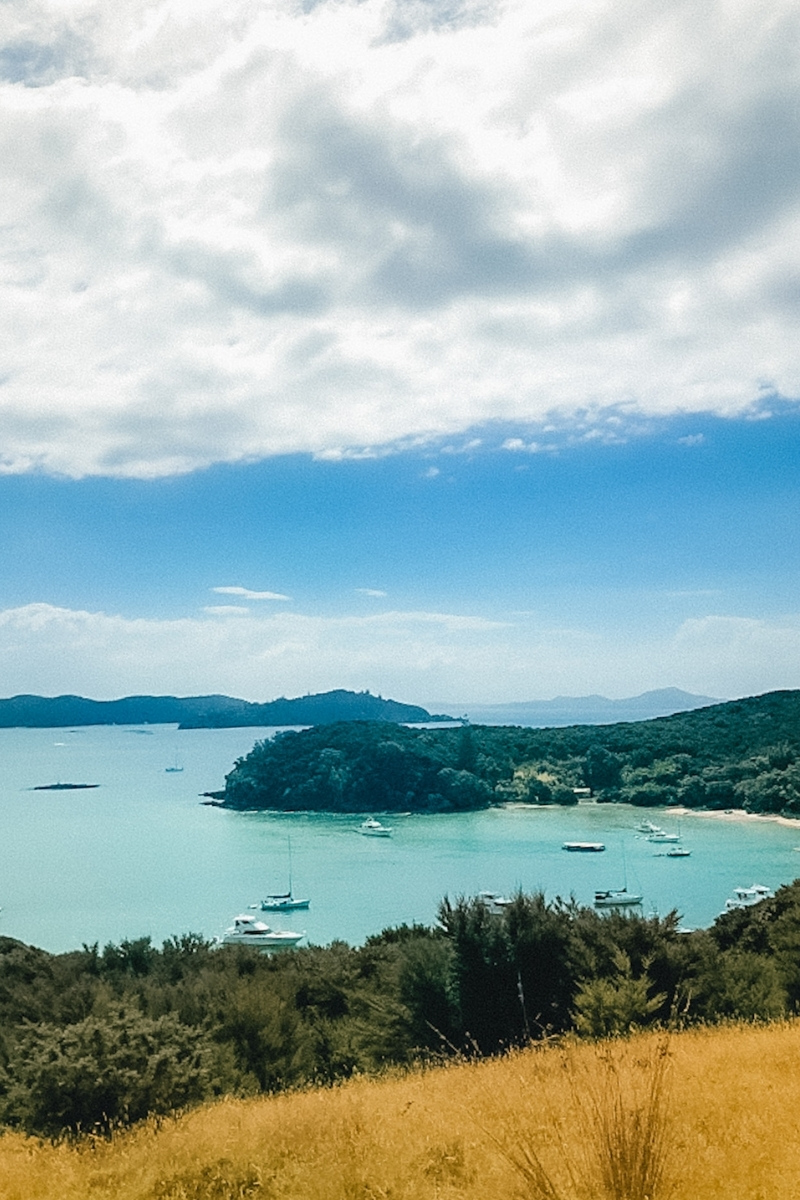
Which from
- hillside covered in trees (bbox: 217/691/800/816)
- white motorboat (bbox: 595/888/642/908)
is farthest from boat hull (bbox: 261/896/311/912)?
hillside covered in trees (bbox: 217/691/800/816)

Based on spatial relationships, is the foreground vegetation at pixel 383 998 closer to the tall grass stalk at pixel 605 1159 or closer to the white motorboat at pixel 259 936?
the tall grass stalk at pixel 605 1159

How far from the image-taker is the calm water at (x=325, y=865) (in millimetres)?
50750

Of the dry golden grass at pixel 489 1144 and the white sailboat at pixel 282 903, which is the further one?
the white sailboat at pixel 282 903

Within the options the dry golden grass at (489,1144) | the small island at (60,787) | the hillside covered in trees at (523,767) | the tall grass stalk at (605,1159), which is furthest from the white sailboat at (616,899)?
the small island at (60,787)

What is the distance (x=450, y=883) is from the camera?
195ft

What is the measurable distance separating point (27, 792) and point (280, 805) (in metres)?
45.9

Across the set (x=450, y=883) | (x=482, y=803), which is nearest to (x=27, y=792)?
(x=482, y=803)

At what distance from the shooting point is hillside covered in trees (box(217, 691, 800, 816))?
9469 centimetres

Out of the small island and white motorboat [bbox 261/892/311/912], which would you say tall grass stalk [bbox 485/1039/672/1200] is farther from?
the small island

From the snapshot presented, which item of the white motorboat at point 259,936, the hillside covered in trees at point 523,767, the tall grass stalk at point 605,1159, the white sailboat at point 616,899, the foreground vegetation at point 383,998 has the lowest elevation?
the white motorboat at point 259,936

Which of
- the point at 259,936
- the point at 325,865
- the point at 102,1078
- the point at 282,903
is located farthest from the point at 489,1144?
the point at 325,865

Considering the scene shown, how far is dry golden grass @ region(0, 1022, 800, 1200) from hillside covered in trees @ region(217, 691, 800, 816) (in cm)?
8778

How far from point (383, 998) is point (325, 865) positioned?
56.8m

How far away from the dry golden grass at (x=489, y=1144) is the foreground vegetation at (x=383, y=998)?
62.4 inches
